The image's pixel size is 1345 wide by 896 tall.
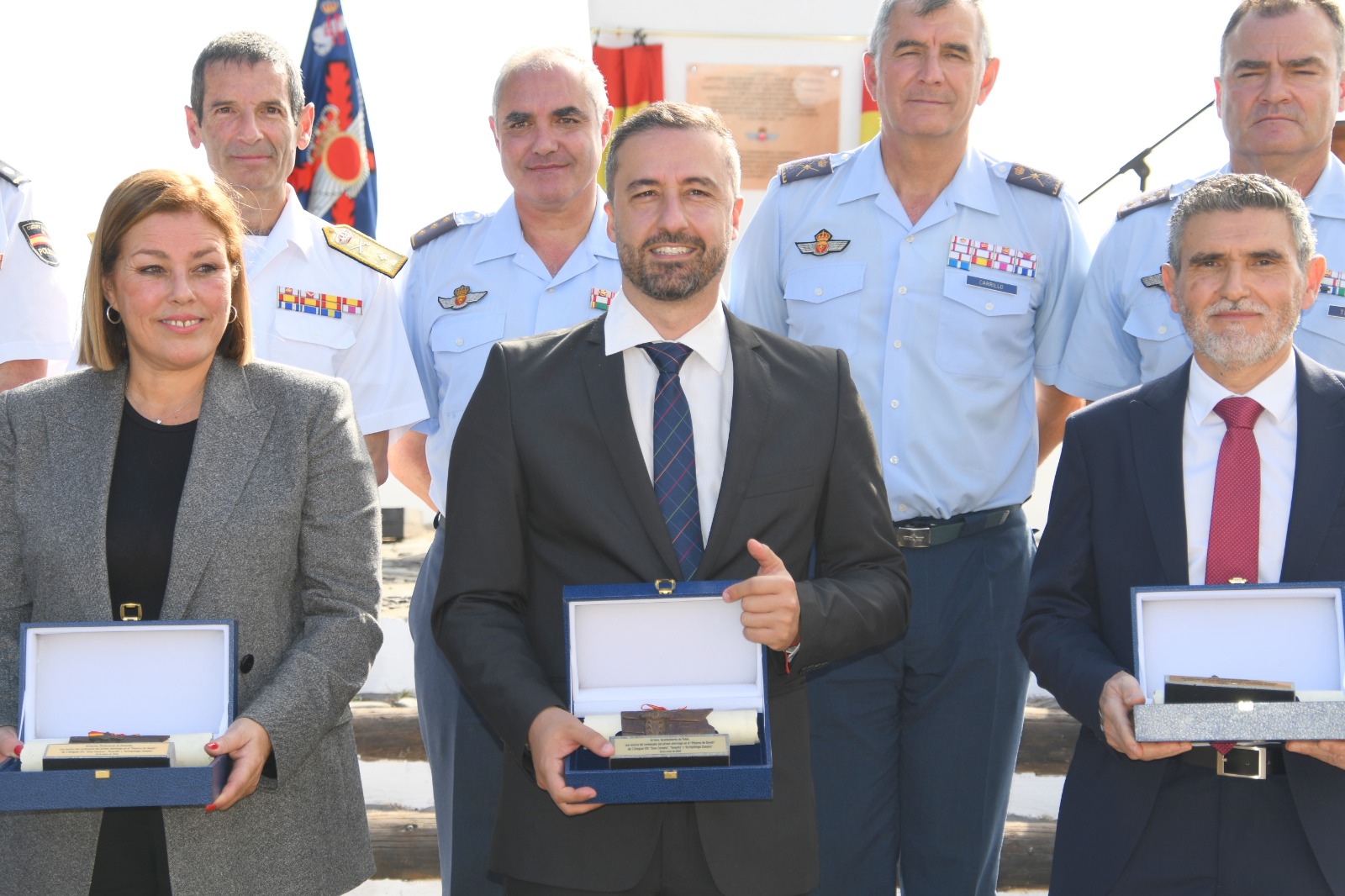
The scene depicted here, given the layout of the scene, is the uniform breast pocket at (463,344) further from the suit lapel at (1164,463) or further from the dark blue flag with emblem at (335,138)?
the dark blue flag with emblem at (335,138)

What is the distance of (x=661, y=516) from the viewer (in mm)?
2275

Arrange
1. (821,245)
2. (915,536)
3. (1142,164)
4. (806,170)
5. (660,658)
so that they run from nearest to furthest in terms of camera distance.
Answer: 1. (660,658)
2. (915,536)
3. (821,245)
4. (806,170)
5. (1142,164)

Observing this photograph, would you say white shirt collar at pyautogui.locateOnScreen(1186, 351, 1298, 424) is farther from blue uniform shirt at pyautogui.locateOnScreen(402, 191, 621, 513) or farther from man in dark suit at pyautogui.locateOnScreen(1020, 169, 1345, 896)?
blue uniform shirt at pyautogui.locateOnScreen(402, 191, 621, 513)

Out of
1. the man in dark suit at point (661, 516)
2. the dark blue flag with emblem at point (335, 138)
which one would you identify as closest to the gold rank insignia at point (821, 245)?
the man in dark suit at point (661, 516)

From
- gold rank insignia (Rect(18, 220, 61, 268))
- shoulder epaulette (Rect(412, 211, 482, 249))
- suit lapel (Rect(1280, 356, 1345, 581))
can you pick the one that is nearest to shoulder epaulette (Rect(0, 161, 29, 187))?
gold rank insignia (Rect(18, 220, 61, 268))

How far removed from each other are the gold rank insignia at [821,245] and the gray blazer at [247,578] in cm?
146

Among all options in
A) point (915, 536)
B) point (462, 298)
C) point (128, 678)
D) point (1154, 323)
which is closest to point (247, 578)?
point (128, 678)

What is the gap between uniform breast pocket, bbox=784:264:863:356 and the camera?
3.43 m

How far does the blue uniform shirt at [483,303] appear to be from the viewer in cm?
353

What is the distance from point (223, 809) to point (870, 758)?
157cm

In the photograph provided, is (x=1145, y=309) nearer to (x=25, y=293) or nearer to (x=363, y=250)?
(x=363, y=250)

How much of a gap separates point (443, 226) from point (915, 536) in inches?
64.9

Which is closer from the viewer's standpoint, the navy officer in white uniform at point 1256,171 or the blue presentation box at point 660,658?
the blue presentation box at point 660,658

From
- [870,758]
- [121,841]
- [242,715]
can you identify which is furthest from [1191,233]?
[121,841]
